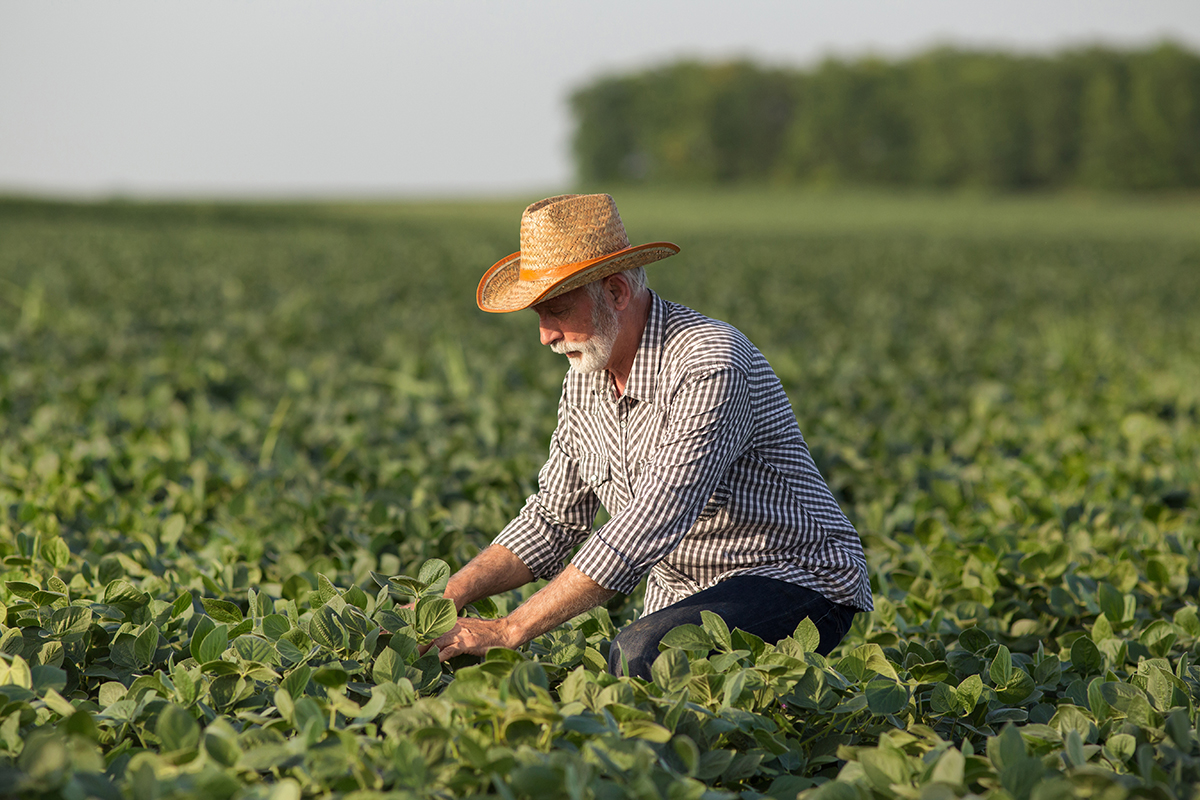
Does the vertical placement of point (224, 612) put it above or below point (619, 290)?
below

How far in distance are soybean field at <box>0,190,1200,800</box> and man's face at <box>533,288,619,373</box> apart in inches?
25.6

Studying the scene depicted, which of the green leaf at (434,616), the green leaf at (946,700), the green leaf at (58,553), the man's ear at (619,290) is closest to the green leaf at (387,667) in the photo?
the green leaf at (434,616)

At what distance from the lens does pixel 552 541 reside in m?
3.00

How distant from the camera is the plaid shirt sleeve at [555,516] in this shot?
2969 millimetres

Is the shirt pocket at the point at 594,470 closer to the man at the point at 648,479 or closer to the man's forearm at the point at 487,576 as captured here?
the man at the point at 648,479

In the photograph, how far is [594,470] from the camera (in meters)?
2.98

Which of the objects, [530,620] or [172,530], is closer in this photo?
[530,620]

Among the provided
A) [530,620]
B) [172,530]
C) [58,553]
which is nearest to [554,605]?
[530,620]

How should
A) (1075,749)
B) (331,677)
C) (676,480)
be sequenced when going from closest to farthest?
(1075,749)
(331,677)
(676,480)

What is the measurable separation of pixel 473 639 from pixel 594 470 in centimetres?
69

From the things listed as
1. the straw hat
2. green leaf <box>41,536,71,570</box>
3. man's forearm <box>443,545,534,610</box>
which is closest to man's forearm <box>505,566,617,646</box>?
man's forearm <box>443,545,534,610</box>

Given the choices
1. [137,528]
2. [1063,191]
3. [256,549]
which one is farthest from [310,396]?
[1063,191]

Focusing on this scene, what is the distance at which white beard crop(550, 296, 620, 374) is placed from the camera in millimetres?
2729

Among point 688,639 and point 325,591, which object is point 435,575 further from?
point 688,639
